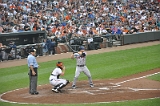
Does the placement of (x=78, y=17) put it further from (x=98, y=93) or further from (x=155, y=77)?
(x=98, y=93)

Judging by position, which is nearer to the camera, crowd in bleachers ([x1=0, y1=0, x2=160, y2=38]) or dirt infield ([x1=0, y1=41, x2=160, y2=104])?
dirt infield ([x1=0, y1=41, x2=160, y2=104])

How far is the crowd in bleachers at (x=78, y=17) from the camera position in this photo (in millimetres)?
26625

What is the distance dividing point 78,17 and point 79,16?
0.71 feet

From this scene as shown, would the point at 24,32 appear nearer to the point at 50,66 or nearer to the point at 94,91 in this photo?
the point at 50,66

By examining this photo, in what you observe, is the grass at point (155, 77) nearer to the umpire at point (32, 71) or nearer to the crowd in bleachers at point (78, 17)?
the umpire at point (32, 71)

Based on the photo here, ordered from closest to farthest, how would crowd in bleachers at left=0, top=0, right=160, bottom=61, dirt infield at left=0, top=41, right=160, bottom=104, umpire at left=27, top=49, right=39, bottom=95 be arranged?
dirt infield at left=0, top=41, right=160, bottom=104 < umpire at left=27, top=49, right=39, bottom=95 < crowd in bleachers at left=0, top=0, right=160, bottom=61

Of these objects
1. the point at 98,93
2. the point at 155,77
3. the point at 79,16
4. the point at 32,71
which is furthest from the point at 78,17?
the point at 98,93

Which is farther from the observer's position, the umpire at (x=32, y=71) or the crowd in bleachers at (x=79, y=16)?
the crowd in bleachers at (x=79, y=16)

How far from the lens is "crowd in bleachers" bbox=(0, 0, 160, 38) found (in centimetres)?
2674

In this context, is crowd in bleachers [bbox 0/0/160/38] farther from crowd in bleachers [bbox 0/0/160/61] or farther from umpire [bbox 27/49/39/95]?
umpire [bbox 27/49/39/95]

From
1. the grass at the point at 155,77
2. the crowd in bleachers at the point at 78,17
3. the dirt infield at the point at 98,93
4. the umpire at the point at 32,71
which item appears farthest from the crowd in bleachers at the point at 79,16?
the grass at the point at 155,77

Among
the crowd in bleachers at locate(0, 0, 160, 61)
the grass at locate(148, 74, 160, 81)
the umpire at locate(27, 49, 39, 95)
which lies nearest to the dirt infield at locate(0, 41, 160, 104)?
the umpire at locate(27, 49, 39, 95)

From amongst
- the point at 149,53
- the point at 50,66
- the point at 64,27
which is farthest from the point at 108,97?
the point at 64,27

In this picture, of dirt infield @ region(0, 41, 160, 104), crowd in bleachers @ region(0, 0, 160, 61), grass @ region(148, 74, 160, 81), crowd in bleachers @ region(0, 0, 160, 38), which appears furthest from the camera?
crowd in bleachers @ region(0, 0, 160, 38)
